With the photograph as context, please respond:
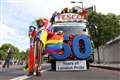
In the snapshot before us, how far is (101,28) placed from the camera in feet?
189

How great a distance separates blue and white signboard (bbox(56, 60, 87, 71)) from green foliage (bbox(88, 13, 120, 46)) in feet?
110

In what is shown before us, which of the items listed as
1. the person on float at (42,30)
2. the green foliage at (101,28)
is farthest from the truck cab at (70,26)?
the green foliage at (101,28)

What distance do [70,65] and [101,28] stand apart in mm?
34534

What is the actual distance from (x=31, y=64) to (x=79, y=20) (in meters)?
10.2

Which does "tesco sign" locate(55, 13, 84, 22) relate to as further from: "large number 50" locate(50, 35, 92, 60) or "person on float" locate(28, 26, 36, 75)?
"person on float" locate(28, 26, 36, 75)

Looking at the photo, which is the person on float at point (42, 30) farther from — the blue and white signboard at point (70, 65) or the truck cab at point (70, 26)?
the truck cab at point (70, 26)

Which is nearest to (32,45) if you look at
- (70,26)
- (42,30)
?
(42,30)

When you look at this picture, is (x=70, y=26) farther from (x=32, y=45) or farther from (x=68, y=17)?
(x=32, y=45)

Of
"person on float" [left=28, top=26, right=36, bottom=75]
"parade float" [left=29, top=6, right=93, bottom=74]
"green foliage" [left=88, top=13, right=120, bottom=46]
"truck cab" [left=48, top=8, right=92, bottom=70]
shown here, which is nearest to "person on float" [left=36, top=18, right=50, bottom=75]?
"person on float" [left=28, top=26, right=36, bottom=75]

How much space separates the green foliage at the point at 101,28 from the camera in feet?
189

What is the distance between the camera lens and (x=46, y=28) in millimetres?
15805

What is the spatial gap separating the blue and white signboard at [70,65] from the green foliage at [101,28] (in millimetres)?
33641

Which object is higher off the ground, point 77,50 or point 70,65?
point 77,50

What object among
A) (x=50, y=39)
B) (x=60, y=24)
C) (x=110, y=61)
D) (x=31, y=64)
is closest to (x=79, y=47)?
(x=60, y=24)
